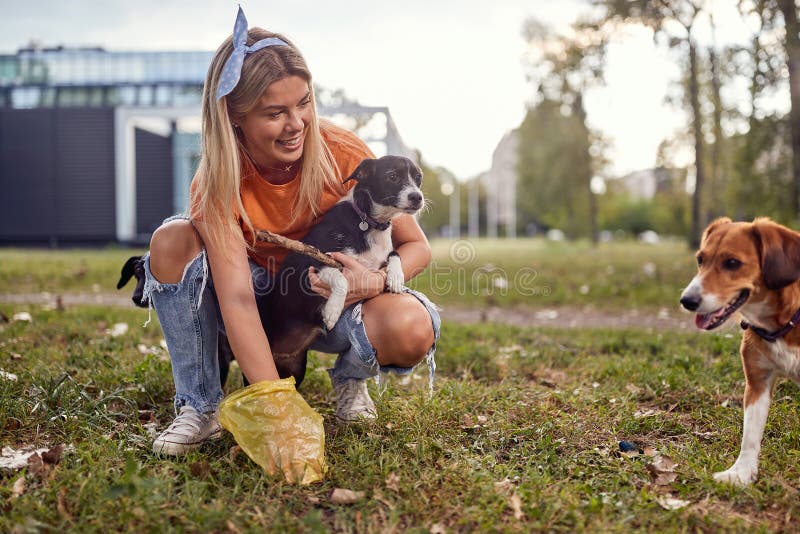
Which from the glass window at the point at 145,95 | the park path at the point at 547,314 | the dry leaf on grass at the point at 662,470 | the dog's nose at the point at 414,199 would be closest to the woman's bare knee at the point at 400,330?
the dog's nose at the point at 414,199

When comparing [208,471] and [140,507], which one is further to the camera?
[208,471]

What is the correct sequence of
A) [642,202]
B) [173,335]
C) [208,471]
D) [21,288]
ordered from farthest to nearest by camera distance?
[642,202], [21,288], [173,335], [208,471]

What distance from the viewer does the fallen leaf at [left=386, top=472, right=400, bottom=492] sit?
2285mm

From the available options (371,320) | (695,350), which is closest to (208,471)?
(371,320)

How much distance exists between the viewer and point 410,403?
321 cm

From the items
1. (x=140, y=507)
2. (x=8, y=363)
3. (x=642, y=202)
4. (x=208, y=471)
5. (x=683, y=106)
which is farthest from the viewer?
(x=642, y=202)

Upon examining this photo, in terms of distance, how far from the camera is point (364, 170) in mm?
2902

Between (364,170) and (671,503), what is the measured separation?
1.79 metres

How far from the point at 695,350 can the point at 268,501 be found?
330 centimetres

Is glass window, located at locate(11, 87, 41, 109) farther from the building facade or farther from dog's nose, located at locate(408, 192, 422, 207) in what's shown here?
dog's nose, located at locate(408, 192, 422, 207)

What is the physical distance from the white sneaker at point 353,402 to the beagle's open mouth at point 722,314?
1467 millimetres

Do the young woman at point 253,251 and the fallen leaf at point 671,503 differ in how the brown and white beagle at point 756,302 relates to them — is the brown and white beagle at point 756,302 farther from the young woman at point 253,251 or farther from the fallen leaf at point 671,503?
the young woman at point 253,251

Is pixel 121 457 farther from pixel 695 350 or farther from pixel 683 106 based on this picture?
pixel 683 106

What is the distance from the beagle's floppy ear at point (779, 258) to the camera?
2.33 meters
